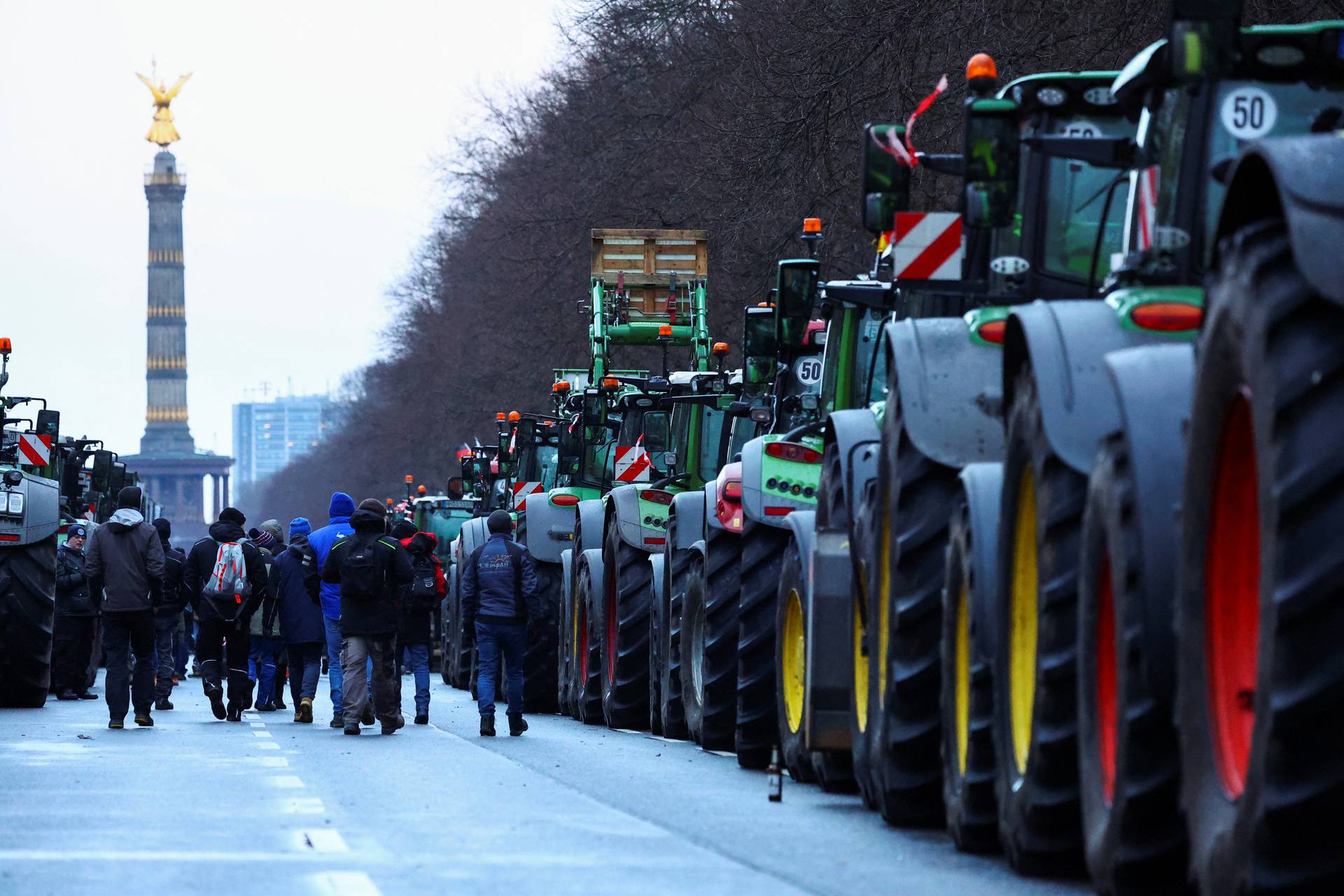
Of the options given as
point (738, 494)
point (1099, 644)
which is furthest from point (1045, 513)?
point (738, 494)

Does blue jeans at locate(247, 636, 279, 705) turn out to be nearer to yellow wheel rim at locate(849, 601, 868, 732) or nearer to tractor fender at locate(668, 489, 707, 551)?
tractor fender at locate(668, 489, 707, 551)

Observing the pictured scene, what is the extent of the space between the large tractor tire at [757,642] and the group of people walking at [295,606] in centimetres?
499

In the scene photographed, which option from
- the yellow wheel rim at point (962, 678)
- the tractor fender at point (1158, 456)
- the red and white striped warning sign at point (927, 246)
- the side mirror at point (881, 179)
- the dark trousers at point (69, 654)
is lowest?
the dark trousers at point (69, 654)

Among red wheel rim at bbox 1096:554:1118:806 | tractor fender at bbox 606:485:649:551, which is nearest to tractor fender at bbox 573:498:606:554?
tractor fender at bbox 606:485:649:551

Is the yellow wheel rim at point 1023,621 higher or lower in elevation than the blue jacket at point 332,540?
higher

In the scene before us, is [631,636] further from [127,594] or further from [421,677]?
[127,594]

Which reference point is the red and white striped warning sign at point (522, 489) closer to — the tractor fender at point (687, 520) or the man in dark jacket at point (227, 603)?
the man in dark jacket at point (227, 603)

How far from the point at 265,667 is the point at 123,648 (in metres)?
3.71

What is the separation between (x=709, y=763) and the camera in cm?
1480

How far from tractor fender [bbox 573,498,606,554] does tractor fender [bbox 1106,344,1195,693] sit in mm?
14437

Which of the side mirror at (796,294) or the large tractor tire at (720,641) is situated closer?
the side mirror at (796,294)

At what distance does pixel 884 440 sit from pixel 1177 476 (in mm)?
3419

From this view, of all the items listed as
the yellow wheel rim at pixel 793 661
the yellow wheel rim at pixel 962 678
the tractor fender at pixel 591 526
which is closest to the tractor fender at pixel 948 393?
the yellow wheel rim at pixel 962 678

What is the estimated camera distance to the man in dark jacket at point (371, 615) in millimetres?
19203
